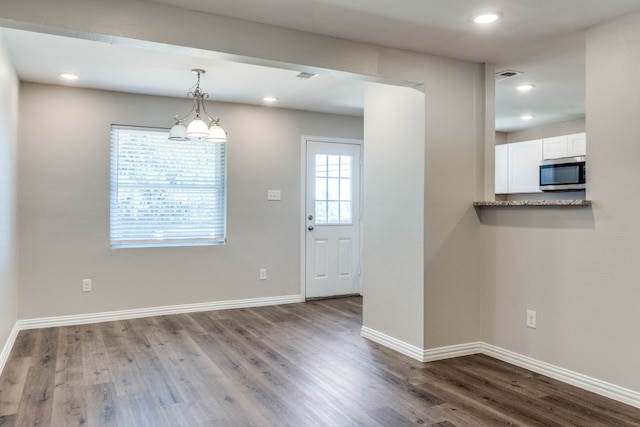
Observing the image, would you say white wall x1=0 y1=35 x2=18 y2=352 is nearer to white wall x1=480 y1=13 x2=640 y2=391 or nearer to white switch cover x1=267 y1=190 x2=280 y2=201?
white switch cover x1=267 y1=190 x2=280 y2=201

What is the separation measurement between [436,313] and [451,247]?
1.66ft

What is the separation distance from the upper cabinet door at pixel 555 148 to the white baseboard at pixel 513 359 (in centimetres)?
314

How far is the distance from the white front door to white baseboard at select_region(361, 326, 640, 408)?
1.75 meters

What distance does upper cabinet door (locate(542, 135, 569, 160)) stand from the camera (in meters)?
5.66

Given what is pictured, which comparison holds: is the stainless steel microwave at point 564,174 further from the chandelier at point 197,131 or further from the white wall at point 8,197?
the white wall at point 8,197

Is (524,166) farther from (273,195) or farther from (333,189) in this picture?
(273,195)

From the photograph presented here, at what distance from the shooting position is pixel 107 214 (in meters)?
4.67

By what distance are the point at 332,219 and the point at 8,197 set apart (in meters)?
3.41

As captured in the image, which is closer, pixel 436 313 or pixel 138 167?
pixel 436 313

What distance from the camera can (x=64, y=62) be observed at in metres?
3.74

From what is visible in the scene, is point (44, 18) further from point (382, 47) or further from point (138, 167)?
point (138, 167)

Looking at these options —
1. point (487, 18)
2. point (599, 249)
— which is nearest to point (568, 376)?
point (599, 249)

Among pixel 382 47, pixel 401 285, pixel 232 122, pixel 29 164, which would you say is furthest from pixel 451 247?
pixel 29 164

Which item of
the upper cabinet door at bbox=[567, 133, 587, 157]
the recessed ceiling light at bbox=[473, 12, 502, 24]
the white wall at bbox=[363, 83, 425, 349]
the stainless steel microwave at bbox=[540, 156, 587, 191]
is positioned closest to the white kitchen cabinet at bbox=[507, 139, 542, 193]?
the upper cabinet door at bbox=[567, 133, 587, 157]
